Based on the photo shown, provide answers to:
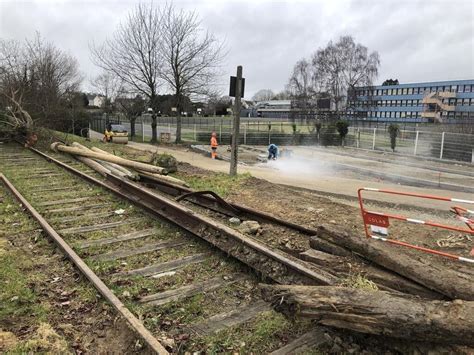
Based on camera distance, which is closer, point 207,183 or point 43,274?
point 43,274

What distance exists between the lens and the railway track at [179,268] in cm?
372

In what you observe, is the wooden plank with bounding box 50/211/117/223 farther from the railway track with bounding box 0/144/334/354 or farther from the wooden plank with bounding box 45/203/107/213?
the wooden plank with bounding box 45/203/107/213

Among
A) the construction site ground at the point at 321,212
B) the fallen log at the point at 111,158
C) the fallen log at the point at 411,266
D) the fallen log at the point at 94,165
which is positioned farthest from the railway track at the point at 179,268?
the fallen log at the point at 94,165

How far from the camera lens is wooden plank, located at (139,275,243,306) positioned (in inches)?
171

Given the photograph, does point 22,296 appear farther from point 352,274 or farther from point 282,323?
point 352,274

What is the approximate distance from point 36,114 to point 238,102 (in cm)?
1492

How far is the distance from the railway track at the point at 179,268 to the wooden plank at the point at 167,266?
1 centimetres

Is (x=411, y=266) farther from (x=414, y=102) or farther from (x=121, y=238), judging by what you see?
(x=414, y=102)

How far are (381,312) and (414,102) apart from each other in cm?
7511

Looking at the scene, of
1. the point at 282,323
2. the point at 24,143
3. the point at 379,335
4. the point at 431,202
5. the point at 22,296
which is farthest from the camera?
the point at 24,143

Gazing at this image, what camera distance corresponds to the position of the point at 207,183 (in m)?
10.6

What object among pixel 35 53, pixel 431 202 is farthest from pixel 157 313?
pixel 35 53

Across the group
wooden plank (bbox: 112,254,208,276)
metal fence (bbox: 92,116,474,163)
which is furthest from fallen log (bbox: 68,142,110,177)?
metal fence (bbox: 92,116,474,163)

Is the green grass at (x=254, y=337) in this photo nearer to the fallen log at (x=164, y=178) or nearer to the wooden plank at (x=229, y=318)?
the wooden plank at (x=229, y=318)
